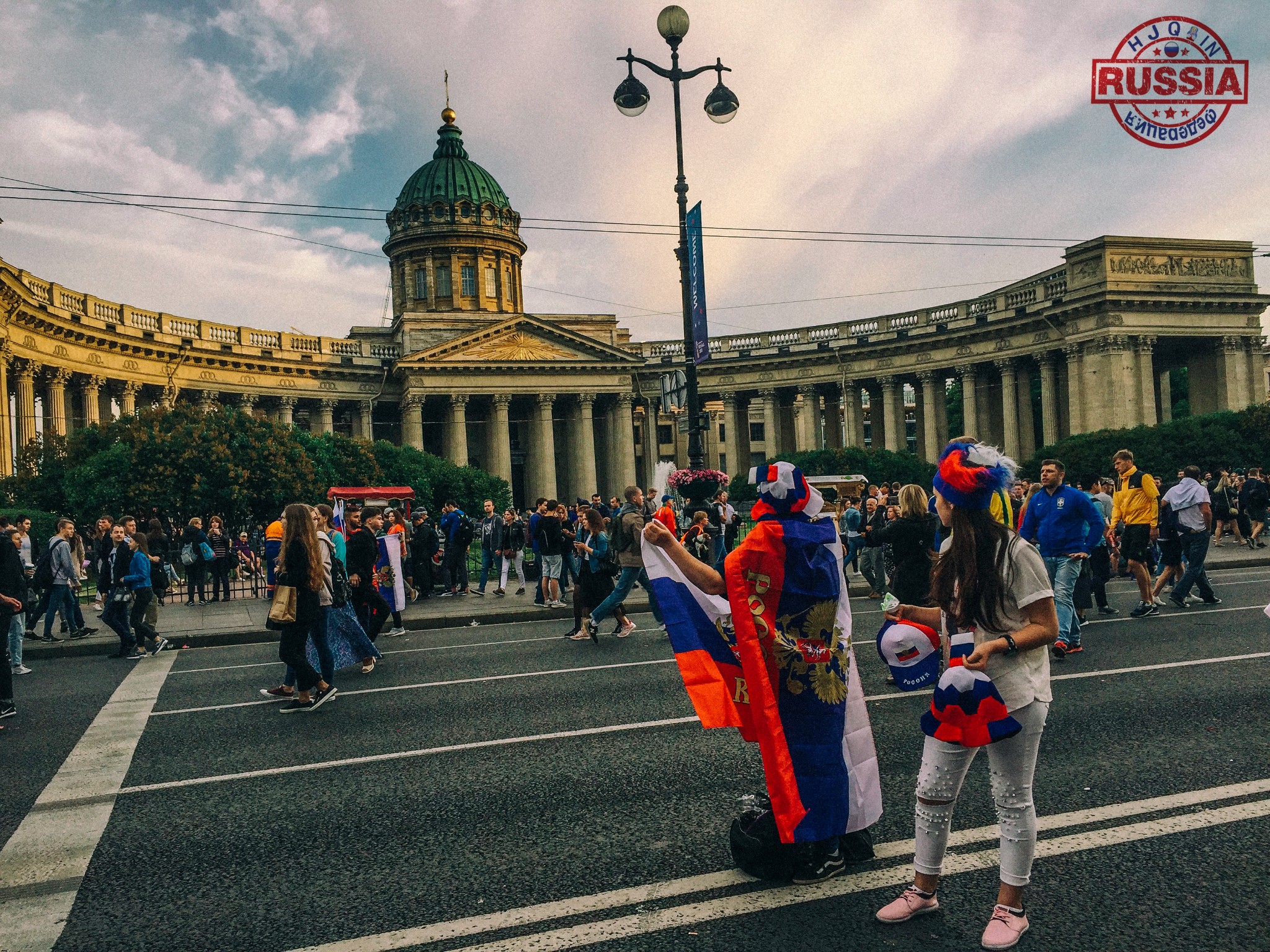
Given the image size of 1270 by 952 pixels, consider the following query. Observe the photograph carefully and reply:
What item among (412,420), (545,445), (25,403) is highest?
(412,420)

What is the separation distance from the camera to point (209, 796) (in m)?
6.11

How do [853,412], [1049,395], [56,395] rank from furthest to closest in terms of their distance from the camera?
Answer: [853,412] → [1049,395] → [56,395]

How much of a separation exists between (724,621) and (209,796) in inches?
146

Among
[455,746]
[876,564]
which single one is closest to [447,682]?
[455,746]

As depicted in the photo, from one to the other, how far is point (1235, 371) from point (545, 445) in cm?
3968

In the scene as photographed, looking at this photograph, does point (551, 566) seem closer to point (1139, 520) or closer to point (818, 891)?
point (1139, 520)

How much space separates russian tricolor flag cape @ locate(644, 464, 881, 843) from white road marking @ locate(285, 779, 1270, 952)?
46cm

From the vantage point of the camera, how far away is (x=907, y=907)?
12.9ft

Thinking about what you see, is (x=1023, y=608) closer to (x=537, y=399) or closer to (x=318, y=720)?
(x=318, y=720)

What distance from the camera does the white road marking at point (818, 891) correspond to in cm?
393

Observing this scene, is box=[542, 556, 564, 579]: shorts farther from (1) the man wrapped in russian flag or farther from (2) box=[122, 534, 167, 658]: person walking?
(1) the man wrapped in russian flag

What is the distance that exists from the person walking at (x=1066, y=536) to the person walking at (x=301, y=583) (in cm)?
705

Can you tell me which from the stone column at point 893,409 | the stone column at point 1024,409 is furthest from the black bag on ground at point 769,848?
the stone column at point 893,409

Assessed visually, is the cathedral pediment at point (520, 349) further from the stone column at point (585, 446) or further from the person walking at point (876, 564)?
the person walking at point (876, 564)
